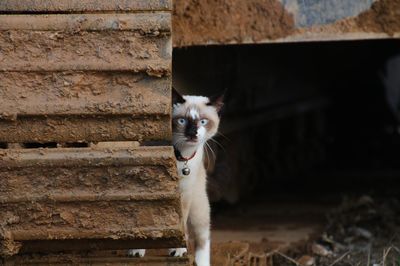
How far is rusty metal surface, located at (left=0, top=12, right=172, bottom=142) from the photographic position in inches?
138

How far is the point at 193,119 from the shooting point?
4.42 meters

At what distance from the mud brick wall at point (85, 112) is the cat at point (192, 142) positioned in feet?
2.20

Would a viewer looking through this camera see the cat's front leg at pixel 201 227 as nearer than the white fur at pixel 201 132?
No

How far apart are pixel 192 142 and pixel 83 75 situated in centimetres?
96

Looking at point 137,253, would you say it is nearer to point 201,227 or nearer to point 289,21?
point 201,227

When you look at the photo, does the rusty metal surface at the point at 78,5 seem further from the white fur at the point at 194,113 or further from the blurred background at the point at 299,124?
the blurred background at the point at 299,124

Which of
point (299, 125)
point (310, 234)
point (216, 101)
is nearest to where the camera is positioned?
point (216, 101)

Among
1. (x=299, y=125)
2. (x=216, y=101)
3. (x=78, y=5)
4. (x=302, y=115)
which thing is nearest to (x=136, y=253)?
(x=216, y=101)

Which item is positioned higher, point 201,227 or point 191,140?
point 191,140

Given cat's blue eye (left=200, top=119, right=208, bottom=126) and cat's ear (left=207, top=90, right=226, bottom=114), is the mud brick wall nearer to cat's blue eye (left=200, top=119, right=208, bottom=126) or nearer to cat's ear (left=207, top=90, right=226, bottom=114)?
cat's blue eye (left=200, top=119, right=208, bottom=126)

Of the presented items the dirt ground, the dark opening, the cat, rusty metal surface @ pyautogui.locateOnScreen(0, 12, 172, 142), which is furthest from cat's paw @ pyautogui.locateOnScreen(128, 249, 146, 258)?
the dark opening

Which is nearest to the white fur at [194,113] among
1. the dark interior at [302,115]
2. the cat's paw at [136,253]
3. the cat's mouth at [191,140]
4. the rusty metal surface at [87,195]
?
the cat's mouth at [191,140]

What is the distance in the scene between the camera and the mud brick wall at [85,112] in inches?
138

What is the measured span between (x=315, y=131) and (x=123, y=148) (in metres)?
7.58
